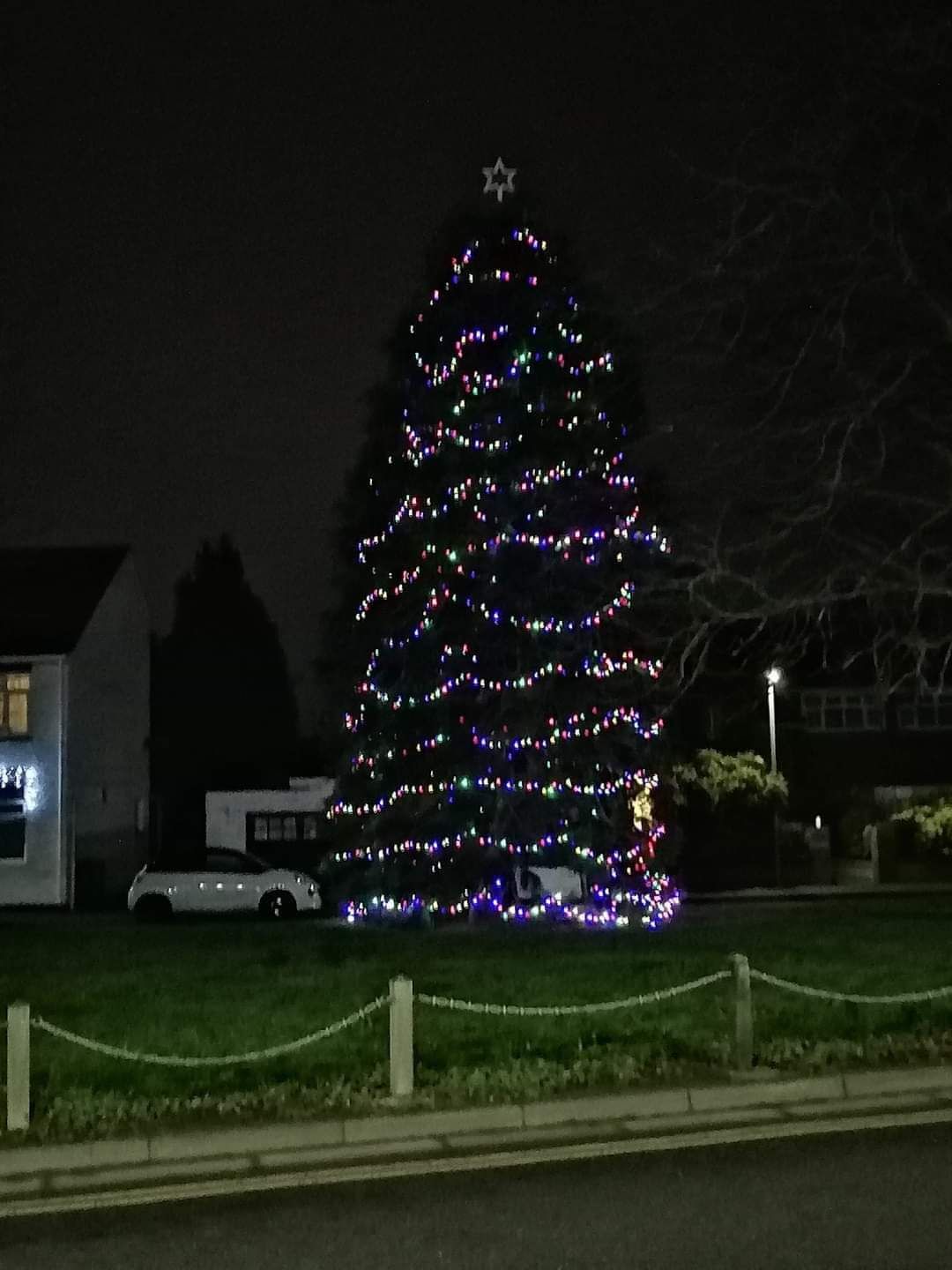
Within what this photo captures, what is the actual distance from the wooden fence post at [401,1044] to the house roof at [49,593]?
21.8 meters

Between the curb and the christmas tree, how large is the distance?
10420mm

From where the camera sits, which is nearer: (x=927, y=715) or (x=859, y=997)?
(x=859, y=997)

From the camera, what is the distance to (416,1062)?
1051cm

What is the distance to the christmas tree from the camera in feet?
66.7

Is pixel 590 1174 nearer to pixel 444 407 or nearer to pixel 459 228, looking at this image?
pixel 444 407

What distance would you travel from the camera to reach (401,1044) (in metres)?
9.52

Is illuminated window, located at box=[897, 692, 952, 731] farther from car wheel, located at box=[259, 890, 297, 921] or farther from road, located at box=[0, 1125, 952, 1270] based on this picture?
road, located at box=[0, 1125, 952, 1270]

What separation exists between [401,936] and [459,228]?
34.1 ft

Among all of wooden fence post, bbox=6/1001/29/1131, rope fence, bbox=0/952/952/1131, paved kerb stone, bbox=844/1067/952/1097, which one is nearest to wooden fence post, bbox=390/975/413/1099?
rope fence, bbox=0/952/952/1131

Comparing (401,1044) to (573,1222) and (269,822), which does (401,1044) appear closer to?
(573,1222)

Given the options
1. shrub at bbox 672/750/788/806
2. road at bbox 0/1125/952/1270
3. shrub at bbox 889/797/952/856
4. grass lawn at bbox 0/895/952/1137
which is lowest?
road at bbox 0/1125/952/1270

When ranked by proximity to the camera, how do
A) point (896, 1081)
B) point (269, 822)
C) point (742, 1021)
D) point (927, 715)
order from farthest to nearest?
point (927, 715) → point (269, 822) → point (742, 1021) → point (896, 1081)

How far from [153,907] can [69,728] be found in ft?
20.3

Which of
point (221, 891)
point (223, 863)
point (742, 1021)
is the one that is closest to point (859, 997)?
point (742, 1021)
